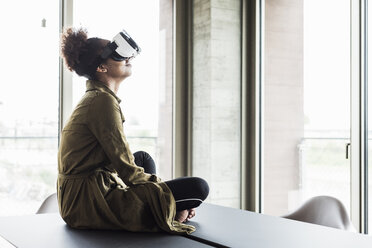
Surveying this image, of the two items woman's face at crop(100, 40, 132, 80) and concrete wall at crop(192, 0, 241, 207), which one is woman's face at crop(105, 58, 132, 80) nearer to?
woman's face at crop(100, 40, 132, 80)

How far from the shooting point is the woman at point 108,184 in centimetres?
184

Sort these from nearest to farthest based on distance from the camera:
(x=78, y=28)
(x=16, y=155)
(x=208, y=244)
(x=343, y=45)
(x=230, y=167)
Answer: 1. (x=208, y=244)
2. (x=78, y=28)
3. (x=343, y=45)
4. (x=16, y=155)
5. (x=230, y=167)

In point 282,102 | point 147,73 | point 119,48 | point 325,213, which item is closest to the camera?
point 119,48

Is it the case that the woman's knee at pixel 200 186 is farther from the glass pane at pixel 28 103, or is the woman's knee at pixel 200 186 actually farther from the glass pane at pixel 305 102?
the glass pane at pixel 28 103

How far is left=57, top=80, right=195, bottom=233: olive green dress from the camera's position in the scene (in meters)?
1.84

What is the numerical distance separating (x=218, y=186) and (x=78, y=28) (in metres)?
2.10

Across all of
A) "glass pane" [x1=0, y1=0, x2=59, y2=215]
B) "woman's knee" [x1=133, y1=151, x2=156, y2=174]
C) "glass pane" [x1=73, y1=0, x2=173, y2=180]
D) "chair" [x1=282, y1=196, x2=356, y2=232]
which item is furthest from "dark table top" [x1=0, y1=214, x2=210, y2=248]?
"glass pane" [x1=73, y1=0, x2=173, y2=180]

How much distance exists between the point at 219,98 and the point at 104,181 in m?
1.97

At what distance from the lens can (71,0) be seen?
3.37 m

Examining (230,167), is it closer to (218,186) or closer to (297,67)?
(218,186)

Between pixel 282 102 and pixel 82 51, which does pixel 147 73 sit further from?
pixel 82 51

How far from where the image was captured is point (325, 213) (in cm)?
244

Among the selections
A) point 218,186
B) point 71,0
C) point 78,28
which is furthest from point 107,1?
point 218,186

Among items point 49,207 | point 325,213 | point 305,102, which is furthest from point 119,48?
point 305,102
